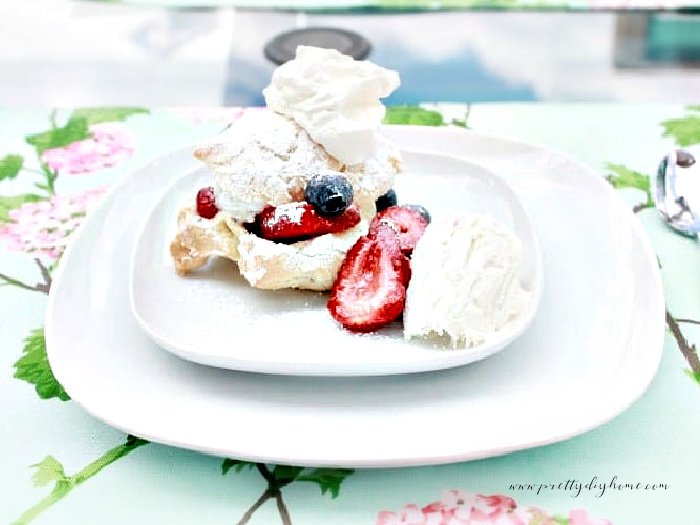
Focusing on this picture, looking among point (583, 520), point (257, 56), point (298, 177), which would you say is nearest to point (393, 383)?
point (583, 520)

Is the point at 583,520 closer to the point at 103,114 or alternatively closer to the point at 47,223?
the point at 47,223

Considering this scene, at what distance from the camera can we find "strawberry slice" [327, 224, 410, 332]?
1195mm

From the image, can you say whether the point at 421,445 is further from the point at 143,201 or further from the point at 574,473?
the point at 143,201

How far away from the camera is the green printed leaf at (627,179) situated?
5.30 feet

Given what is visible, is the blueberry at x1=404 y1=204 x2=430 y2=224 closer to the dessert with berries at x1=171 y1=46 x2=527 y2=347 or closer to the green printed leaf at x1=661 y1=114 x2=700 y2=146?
the dessert with berries at x1=171 y1=46 x2=527 y2=347

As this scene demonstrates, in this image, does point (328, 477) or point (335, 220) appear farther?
point (335, 220)

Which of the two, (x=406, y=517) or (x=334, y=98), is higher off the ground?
(x=334, y=98)

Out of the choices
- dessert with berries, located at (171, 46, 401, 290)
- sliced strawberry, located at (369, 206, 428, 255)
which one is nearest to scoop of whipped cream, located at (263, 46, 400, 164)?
dessert with berries, located at (171, 46, 401, 290)

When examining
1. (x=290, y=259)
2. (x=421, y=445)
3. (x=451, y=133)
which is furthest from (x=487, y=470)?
(x=451, y=133)

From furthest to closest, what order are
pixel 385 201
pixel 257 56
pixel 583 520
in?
pixel 257 56 → pixel 385 201 → pixel 583 520

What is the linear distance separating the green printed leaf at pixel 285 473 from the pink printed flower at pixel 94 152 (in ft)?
3.00

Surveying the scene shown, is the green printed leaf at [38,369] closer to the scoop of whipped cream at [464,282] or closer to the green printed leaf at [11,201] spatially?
the green printed leaf at [11,201]

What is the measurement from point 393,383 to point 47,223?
0.79 m

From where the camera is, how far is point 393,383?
1126 millimetres
